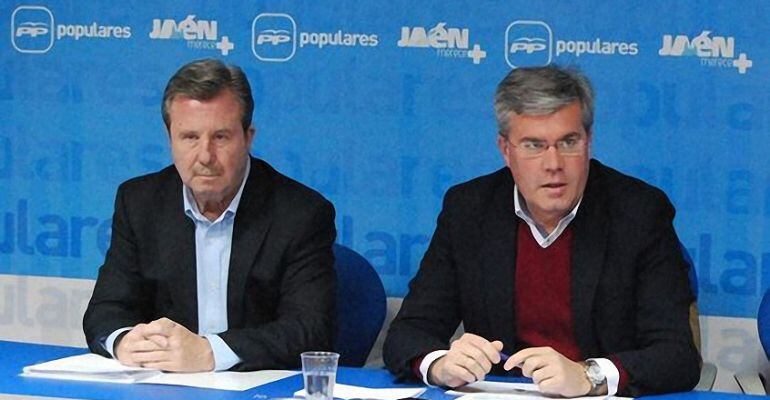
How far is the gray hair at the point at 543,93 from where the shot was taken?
3.65 meters

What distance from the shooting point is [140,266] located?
4094 millimetres

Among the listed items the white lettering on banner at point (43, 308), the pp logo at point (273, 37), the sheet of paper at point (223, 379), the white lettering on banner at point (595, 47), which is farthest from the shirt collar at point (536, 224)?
the white lettering on banner at point (43, 308)

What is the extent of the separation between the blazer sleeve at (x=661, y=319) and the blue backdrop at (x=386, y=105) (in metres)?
0.82

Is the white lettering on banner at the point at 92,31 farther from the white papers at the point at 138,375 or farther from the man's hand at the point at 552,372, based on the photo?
the man's hand at the point at 552,372

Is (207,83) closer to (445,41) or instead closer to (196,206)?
(196,206)

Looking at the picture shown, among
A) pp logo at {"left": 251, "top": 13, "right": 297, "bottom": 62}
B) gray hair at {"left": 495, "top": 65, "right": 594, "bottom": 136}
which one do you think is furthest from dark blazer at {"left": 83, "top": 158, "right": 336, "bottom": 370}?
pp logo at {"left": 251, "top": 13, "right": 297, "bottom": 62}

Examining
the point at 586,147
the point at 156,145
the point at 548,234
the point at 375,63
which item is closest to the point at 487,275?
the point at 548,234

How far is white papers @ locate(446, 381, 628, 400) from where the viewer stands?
3.14 m

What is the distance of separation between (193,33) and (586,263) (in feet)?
6.84

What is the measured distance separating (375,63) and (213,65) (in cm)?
102

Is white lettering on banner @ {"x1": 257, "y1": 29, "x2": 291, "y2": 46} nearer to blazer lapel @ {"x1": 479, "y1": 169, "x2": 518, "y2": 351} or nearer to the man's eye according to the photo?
blazer lapel @ {"x1": 479, "y1": 169, "x2": 518, "y2": 351}

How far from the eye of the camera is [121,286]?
13.2 ft

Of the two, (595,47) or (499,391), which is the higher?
(595,47)

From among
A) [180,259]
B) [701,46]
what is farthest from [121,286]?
[701,46]
